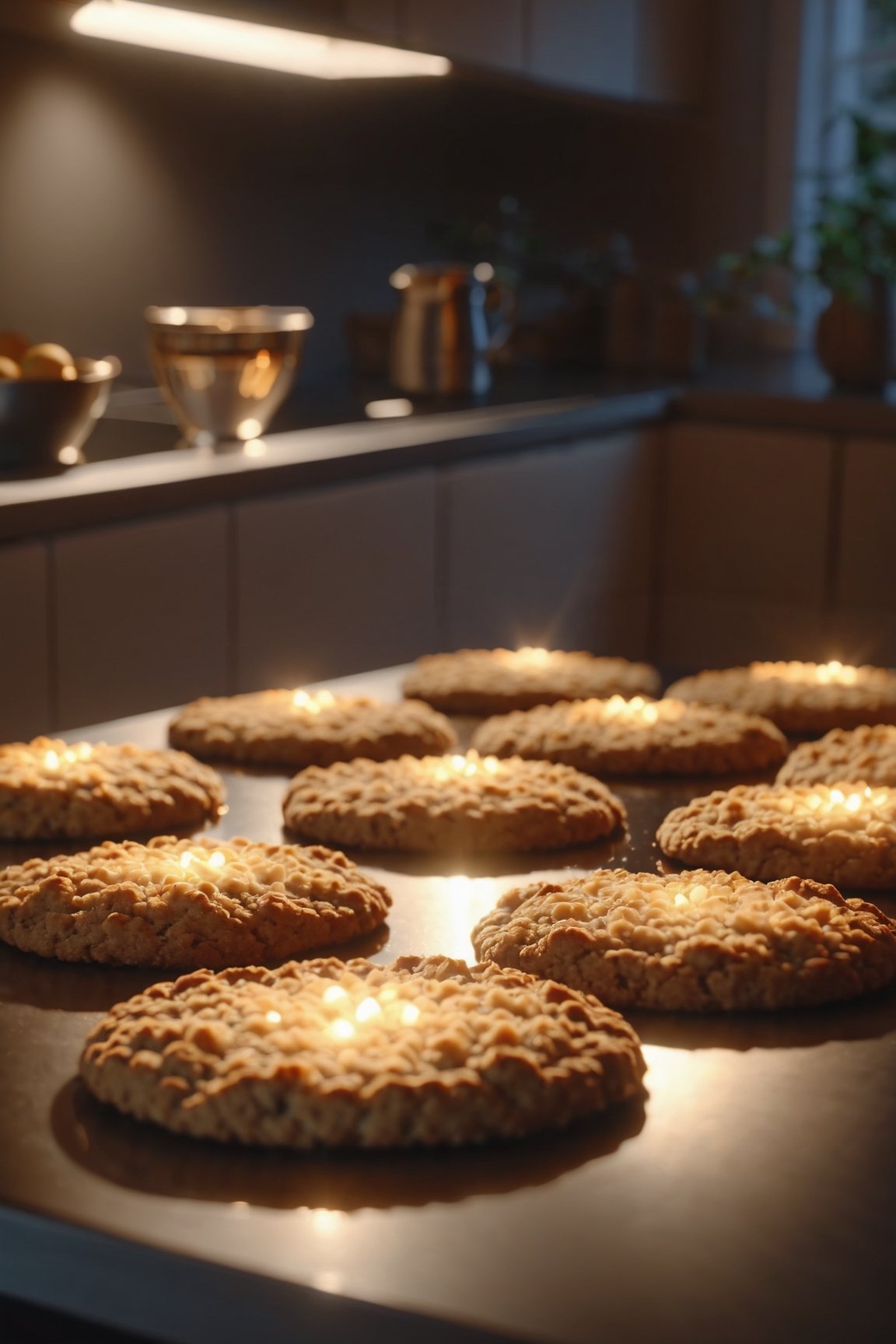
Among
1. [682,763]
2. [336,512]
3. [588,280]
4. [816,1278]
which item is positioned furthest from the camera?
[588,280]

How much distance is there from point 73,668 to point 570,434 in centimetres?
119

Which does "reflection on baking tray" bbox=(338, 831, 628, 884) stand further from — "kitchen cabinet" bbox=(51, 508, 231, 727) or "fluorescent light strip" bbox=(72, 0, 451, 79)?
"fluorescent light strip" bbox=(72, 0, 451, 79)

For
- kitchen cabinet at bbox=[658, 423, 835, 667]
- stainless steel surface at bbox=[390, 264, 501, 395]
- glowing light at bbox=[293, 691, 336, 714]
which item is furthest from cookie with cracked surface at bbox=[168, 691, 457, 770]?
kitchen cabinet at bbox=[658, 423, 835, 667]

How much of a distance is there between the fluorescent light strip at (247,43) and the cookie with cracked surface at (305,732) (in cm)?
154

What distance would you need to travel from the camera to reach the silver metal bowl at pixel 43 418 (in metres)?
2.33

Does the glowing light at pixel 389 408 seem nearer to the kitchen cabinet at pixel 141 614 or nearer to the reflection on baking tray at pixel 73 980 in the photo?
the kitchen cabinet at pixel 141 614

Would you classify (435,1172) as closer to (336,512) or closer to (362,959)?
(362,959)

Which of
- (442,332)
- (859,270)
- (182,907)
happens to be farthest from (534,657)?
(859,270)

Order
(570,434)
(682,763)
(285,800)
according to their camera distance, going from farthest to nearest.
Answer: (570,434)
(682,763)
(285,800)

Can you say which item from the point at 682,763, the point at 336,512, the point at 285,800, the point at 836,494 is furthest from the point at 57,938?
the point at 836,494

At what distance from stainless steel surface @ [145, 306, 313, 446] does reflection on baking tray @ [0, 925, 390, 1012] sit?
1750 millimetres

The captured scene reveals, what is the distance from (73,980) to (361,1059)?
26 centimetres

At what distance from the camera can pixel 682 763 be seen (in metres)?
1.39

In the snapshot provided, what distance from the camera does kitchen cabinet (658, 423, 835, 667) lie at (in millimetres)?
3348
